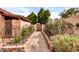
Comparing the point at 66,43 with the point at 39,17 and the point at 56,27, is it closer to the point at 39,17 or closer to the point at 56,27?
the point at 56,27

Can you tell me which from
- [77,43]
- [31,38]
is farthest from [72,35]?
[31,38]

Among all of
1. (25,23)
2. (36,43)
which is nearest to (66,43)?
(36,43)

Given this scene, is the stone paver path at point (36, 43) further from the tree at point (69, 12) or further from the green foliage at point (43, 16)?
the tree at point (69, 12)

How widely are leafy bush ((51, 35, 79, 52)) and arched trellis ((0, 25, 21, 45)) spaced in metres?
0.49

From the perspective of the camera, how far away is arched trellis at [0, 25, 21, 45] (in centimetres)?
685

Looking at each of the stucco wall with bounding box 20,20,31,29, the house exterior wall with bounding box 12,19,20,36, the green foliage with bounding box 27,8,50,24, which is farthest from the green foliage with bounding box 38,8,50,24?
the house exterior wall with bounding box 12,19,20,36

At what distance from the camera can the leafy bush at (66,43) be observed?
6.84 m

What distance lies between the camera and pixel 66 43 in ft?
22.5

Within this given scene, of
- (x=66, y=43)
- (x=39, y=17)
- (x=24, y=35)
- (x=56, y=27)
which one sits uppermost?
(x=39, y=17)

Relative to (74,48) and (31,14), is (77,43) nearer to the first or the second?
(74,48)

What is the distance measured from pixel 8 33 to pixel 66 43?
2.57 ft

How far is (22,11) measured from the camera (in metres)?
6.86

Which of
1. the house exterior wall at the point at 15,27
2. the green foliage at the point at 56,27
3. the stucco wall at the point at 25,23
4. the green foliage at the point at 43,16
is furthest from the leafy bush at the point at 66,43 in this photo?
the house exterior wall at the point at 15,27
